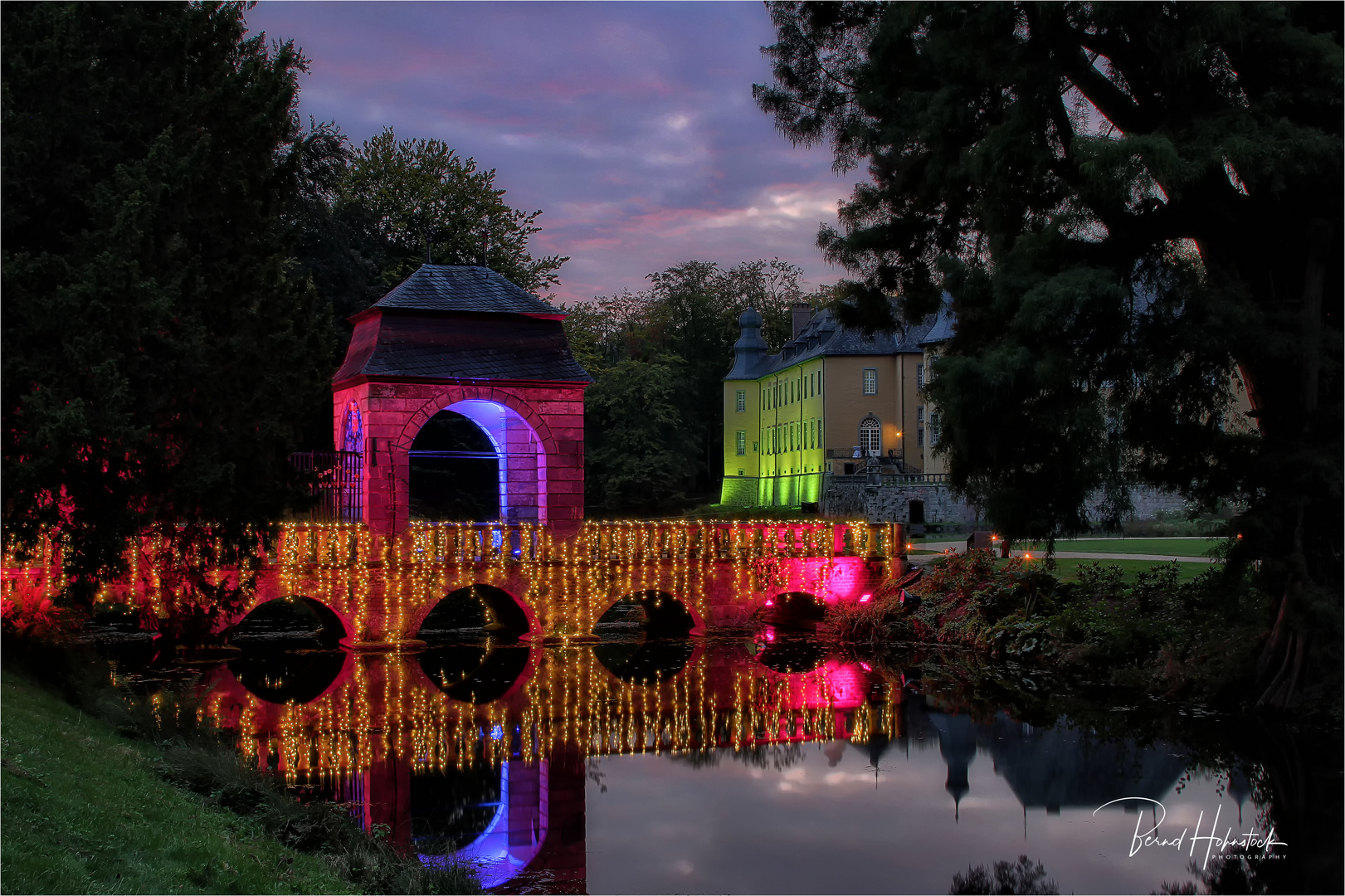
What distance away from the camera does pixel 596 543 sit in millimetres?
21234

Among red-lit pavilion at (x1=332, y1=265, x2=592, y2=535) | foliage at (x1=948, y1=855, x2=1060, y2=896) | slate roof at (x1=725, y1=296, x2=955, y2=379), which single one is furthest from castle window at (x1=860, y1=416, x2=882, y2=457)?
foliage at (x1=948, y1=855, x2=1060, y2=896)

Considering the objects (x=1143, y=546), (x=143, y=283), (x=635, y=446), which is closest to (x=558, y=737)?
(x=143, y=283)

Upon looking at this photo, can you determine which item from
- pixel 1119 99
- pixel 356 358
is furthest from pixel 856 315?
pixel 356 358

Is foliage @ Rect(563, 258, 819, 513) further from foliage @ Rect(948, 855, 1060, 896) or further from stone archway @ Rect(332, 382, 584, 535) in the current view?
foliage @ Rect(948, 855, 1060, 896)

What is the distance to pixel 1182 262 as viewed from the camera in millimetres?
13156

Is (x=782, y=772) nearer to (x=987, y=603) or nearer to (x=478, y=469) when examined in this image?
(x=987, y=603)

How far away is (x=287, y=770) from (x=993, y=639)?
11825 millimetres

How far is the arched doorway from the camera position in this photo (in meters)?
22.3

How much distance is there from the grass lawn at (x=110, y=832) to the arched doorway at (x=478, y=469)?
1200 cm

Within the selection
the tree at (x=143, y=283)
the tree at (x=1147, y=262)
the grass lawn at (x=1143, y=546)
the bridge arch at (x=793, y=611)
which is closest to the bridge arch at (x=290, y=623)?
the tree at (x=143, y=283)

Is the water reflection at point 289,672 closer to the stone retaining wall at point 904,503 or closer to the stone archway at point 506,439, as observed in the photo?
the stone archway at point 506,439

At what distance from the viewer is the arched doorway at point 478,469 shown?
2228 centimetres

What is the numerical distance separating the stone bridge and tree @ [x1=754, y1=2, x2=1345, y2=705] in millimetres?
8500

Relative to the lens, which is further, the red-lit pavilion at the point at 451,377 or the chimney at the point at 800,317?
the chimney at the point at 800,317
